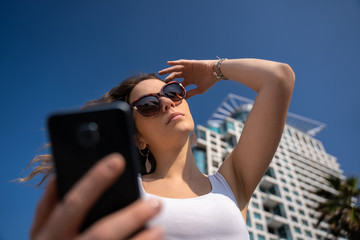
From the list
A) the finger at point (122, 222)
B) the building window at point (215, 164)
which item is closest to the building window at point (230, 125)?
the building window at point (215, 164)

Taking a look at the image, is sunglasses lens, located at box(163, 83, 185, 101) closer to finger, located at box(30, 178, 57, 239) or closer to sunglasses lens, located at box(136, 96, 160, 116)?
sunglasses lens, located at box(136, 96, 160, 116)

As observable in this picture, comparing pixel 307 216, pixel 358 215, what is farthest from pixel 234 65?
pixel 307 216

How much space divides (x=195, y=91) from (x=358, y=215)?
2129 centimetres

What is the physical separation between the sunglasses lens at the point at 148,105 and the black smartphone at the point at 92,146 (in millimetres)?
1433

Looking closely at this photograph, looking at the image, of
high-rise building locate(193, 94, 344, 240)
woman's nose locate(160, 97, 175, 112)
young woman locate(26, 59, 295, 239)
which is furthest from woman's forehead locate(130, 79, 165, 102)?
high-rise building locate(193, 94, 344, 240)

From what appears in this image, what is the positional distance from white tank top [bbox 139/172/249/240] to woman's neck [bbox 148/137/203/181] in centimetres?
41

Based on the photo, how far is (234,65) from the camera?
8.49 feet

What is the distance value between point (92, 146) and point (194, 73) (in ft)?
7.85

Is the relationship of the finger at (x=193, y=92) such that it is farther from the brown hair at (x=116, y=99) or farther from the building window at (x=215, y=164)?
the building window at (x=215, y=164)

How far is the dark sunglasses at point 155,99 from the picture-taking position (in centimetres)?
226

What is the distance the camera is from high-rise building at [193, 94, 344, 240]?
38656mm


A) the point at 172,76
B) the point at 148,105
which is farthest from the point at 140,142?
the point at 172,76

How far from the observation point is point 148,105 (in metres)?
2.28

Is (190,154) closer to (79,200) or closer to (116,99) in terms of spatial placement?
(116,99)
